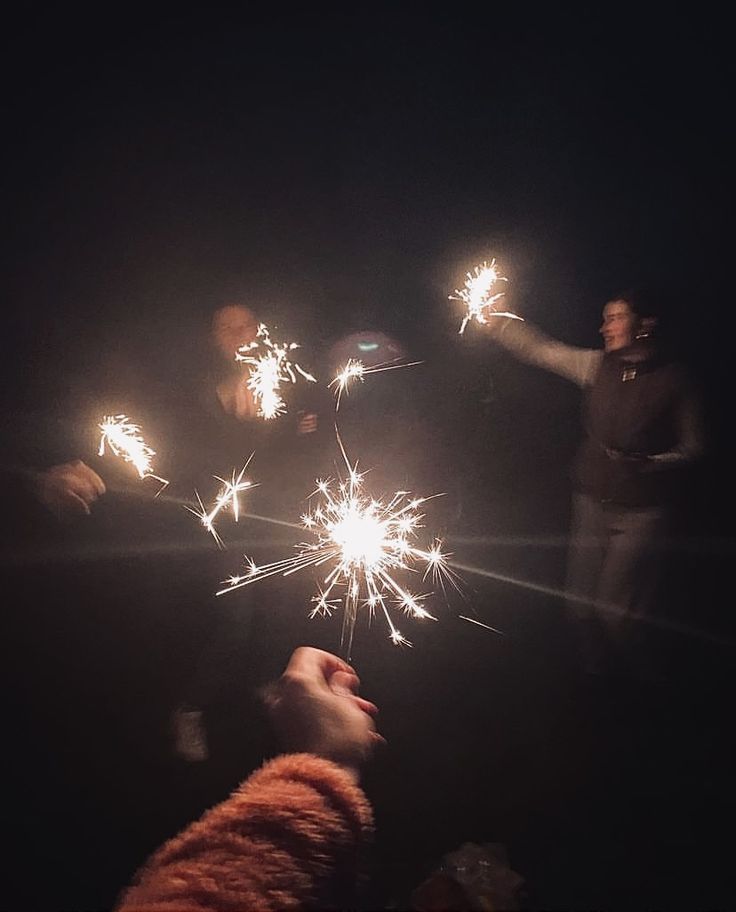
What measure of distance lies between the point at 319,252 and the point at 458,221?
0.72m

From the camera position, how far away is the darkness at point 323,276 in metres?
2.26

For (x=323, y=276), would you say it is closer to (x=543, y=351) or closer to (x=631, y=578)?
(x=543, y=351)

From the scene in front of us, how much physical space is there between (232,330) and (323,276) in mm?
633

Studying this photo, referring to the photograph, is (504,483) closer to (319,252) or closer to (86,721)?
(319,252)

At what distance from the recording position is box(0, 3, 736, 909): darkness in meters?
2.26

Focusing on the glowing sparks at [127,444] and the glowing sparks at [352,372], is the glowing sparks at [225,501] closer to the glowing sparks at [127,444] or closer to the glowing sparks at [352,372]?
the glowing sparks at [127,444]

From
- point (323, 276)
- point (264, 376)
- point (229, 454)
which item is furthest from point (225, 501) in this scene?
point (323, 276)

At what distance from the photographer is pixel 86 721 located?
2322 mm

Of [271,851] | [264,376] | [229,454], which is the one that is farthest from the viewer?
[229,454]

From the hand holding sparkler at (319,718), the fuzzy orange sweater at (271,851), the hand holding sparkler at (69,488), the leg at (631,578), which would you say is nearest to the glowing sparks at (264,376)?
the hand holding sparkler at (69,488)

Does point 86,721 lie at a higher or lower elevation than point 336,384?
lower

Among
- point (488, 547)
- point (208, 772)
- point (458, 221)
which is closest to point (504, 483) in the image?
point (488, 547)

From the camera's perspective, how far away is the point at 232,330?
7.93 ft

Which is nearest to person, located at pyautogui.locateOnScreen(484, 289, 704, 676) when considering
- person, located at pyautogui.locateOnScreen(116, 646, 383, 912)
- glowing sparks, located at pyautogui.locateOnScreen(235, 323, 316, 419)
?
glowing sparks, located at pyautogui.locateOnScreen(235, 323, 316, 419)
